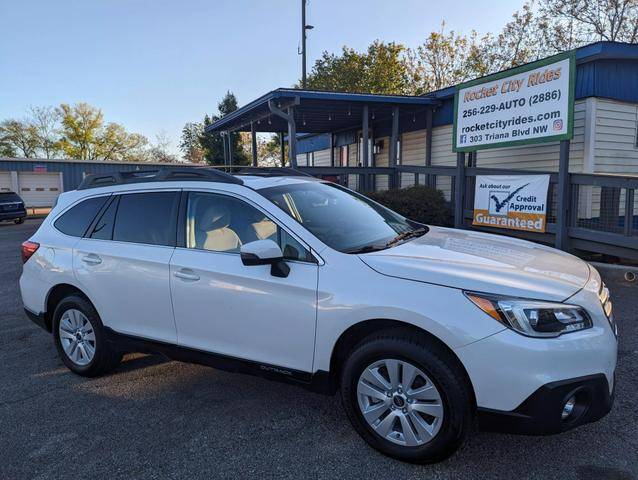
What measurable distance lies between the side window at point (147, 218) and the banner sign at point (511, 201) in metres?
6.85

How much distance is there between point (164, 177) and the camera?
3.76 meters

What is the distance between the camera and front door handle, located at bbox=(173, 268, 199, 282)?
3.22 meters

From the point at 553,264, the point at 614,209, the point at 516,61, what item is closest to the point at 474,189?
the point at 614,209

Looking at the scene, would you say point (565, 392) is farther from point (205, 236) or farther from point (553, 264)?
point (205, 236)

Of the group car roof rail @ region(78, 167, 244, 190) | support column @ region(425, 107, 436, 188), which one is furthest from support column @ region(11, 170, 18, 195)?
car roof rail @ region(78, 167, 244, 190)

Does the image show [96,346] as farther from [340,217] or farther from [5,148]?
[5,148]

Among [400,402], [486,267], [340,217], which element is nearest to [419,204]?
[340,217]

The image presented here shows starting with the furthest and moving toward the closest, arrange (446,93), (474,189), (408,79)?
(408,79), (446,93), (474,189)

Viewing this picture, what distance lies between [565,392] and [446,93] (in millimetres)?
11119

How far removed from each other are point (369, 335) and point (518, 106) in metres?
7.29

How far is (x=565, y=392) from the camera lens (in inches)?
90.9

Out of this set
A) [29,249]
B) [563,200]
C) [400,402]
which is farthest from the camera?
[563,200]

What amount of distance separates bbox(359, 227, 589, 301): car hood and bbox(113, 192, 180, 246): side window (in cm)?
160

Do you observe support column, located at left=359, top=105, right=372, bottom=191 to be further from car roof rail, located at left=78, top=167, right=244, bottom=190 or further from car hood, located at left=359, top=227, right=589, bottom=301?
car hood, located at left=359, top=227, right=589, bottom=301
